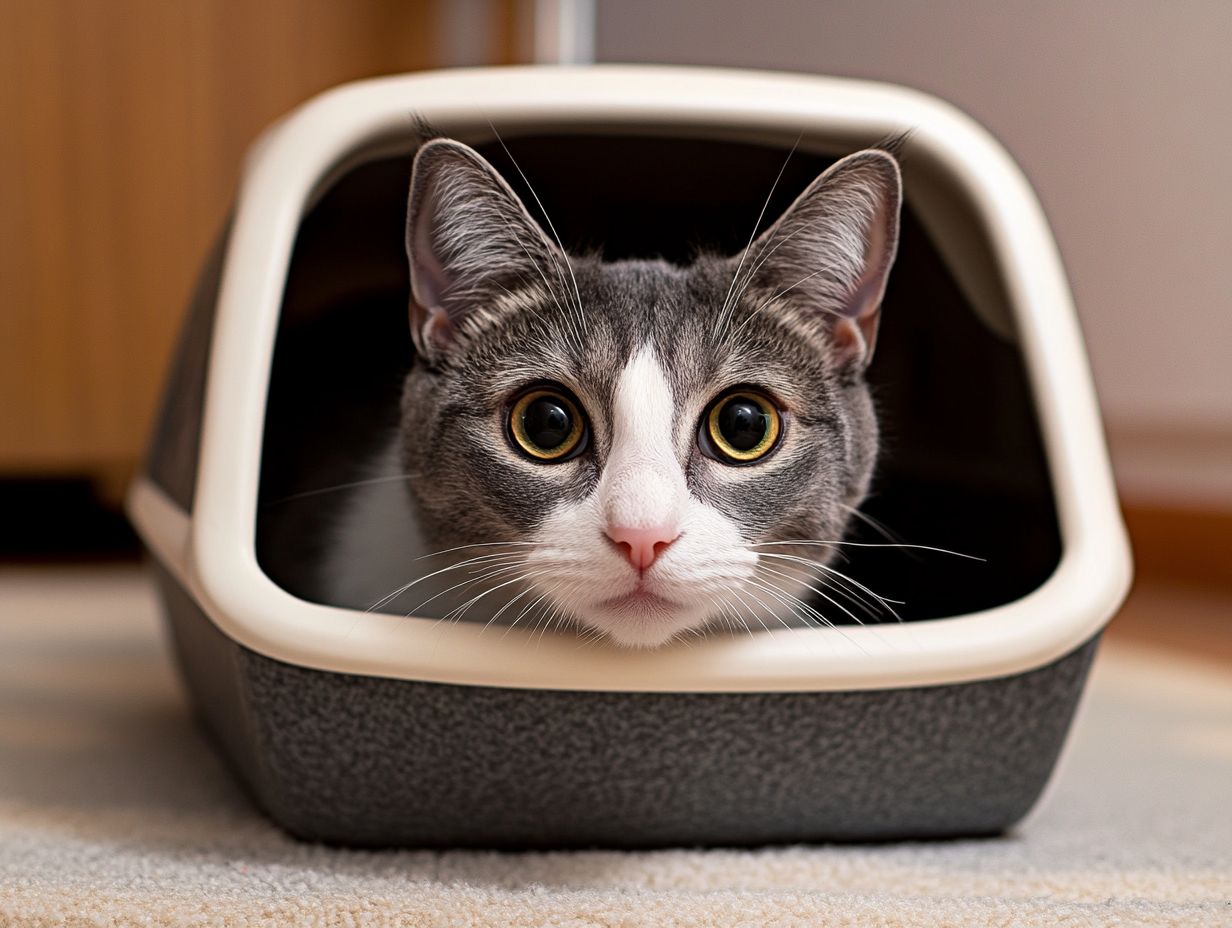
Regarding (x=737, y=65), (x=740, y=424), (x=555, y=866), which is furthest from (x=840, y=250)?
(x=737, y=65)

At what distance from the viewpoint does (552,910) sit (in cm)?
69

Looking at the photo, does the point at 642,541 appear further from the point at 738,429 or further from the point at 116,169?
the point at 116,169

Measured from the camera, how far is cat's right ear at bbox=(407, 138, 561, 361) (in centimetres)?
71

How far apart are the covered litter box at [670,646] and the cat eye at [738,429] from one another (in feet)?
0.41

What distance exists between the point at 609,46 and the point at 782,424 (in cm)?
173

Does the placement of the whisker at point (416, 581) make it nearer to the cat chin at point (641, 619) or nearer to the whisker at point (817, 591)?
the cat chin at point (641, 619)

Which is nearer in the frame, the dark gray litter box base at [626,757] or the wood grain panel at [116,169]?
the dark gray litter box base at [626,757]

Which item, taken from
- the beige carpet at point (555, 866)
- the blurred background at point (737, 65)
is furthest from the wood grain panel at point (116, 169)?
the beige carpet at point (555, 866)

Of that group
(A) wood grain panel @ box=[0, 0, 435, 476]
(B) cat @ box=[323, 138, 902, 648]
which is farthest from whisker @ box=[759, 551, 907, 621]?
(A) wood grain panel @ box=[0, 0, 435, 476]

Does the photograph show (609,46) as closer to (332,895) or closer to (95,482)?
(95,482)

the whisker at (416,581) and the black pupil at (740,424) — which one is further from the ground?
the black pupil at (740,424)

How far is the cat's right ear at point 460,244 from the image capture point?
0.71 meters

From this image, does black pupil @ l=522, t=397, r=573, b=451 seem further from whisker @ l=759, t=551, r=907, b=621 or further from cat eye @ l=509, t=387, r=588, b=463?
whisker @ l=759, t=551, r=907, b=621

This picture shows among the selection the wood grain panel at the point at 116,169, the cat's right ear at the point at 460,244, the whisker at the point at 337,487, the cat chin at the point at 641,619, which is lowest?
the wood grain panel at the point at 116,169
